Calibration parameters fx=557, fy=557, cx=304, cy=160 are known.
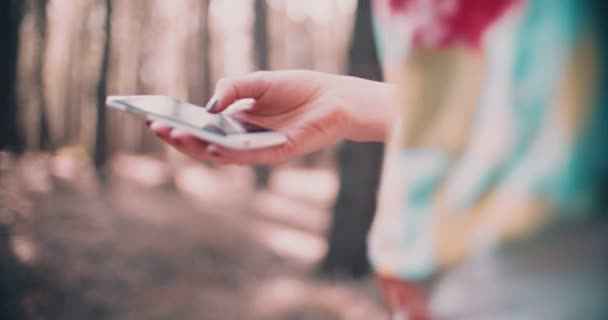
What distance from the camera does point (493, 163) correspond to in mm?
676

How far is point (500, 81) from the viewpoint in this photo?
67 centimetres

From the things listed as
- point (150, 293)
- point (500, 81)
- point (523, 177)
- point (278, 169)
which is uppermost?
point (500, 81)

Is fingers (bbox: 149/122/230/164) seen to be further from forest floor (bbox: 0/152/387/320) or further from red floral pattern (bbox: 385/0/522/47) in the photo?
forest floor (bbox: 0/152/387/320)

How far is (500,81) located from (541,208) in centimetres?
16

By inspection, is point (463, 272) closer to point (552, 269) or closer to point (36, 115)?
point (552, 269)

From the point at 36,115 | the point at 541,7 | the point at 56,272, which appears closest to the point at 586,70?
the point at 541,7

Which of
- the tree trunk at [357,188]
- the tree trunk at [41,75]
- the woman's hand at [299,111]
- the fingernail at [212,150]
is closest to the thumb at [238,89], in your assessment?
the woman's hand at [299,111]

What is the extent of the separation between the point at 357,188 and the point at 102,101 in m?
6.91

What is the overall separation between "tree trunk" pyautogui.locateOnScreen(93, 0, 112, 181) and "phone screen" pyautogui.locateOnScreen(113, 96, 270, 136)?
10018mm

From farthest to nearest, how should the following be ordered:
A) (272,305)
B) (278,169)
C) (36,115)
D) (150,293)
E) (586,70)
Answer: (278,169) < (36,115) < (150,293) < (272,305) < (586,70)

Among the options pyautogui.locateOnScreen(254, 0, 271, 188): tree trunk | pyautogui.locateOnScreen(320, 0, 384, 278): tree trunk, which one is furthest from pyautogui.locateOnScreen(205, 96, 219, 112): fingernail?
pyautogui.locateOnScreen(254, 0, 271, 188): tree trunk

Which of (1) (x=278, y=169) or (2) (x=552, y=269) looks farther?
(1) (x=278, y=169)

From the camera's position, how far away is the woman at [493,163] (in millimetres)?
632

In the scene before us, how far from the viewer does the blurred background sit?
21.2 feet
